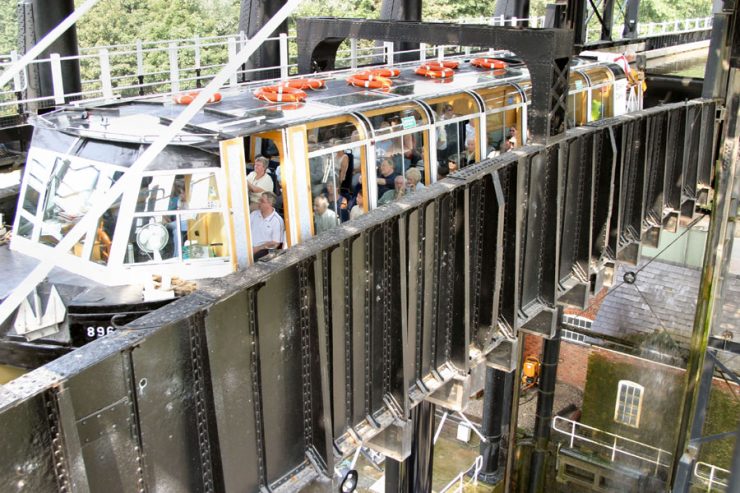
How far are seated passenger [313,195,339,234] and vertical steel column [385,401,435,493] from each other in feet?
10.9

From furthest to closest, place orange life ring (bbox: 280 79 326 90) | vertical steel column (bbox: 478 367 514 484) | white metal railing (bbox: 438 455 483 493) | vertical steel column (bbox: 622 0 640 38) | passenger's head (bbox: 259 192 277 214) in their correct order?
vertical steel column (bbox: 622 0 640 38)
white metal railing (bbox: 438 455 483 493)
vertical steel column (bbox: 478 367 514 484)
orange life ring (bbox: 280 79 326 90)
passenger's head (bbox: 259 192 277 214)

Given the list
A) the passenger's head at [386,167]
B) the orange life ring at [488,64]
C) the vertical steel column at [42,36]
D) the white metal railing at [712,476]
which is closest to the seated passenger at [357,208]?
the passenger's head at [386,167]

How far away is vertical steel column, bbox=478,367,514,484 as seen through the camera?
1847cm

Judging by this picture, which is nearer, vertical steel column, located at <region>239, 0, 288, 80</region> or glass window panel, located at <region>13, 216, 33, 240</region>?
glass window panel, located at <region>13, 216, 33, 240</region>

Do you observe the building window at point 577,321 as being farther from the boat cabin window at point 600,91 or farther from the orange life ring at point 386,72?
the orange life ring at point 386,72

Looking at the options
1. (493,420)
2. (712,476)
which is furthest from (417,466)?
(712,476)

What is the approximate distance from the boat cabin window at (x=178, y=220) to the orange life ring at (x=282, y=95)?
6.39 ft

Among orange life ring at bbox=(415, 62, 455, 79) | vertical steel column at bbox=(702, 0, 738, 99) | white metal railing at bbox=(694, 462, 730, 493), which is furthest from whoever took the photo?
white metal railing at bbox=(694, 462, 730, 493)

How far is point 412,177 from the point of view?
30.5 ft

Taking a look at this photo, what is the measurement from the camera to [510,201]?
8117mm

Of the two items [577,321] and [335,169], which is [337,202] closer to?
[335,169]

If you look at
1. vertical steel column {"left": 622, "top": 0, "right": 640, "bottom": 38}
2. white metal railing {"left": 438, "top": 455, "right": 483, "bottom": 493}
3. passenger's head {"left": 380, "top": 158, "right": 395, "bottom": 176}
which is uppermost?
vertical steel column {"left": 622, "top": 0, "right": 640, "bottom": 38}

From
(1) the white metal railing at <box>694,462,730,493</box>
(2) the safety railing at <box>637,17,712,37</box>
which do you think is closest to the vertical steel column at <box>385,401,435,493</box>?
(1) the white metal railing at <box>694,462,730,493</box>

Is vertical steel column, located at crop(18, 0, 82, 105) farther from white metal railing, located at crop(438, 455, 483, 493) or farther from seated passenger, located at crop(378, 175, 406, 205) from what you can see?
white metal railing, located at crop(438, 455, 483, 493)
